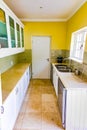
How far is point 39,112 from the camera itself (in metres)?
3.15

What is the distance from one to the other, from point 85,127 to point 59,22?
4457mm

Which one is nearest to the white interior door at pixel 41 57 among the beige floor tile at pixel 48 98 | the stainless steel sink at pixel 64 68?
the stainless steel sink at pixel 64 68

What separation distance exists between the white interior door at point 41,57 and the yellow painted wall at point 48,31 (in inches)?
9.0

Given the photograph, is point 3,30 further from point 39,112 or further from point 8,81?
point 39,112

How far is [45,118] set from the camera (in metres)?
2.90

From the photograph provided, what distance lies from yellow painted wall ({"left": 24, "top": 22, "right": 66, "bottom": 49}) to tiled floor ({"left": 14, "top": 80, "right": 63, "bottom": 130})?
233 cm

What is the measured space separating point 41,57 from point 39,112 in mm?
3249

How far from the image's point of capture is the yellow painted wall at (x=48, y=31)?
18.9 ft

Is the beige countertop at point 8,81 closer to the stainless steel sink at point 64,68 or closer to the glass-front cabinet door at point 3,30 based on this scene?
the glass-front cabinet door at point 3,30

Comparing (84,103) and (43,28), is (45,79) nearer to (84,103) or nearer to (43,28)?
(43,28)

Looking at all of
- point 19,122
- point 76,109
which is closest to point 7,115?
point 19,122

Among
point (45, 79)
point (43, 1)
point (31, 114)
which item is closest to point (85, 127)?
point (31, 114)

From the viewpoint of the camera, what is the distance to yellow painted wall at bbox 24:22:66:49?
5.75m

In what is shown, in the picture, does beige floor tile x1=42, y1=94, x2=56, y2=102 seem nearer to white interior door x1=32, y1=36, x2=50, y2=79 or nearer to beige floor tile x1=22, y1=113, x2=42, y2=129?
beige floor tile x1=22, y1=113, x2=42, y2=129
